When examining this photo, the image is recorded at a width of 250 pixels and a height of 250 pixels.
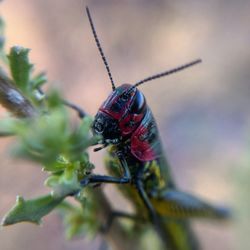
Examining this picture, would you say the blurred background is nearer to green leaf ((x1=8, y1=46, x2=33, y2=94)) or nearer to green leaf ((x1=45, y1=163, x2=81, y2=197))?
green leaf ((x1=8, y1=46, x2=33, y2=94))

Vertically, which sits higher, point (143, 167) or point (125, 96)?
point (125, 96)

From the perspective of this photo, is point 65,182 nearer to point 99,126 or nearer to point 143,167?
point 99,126

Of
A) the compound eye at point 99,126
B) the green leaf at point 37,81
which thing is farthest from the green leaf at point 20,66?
the compound eye at point 99,126

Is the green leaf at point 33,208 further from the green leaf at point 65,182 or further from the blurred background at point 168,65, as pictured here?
the blurred background at point 168,65

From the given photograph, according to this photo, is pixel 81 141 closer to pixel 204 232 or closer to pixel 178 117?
pixel 204 232

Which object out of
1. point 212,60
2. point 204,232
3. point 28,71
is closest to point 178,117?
point 212,60

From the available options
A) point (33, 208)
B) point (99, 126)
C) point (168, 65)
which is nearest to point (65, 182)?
point (33, 208)
